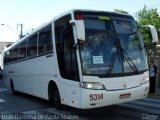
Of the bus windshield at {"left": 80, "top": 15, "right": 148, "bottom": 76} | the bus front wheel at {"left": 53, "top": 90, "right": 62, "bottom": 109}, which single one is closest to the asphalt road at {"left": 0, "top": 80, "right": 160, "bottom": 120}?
the bus front wheel at {"left": 53, "top": 90, "right": 62, "bottom": 109}

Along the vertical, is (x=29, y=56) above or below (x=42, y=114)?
above

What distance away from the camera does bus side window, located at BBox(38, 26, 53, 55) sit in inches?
468

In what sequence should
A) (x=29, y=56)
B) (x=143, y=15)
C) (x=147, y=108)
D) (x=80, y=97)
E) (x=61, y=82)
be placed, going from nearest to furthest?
(x=80, y=97) → (x=61, y=82) → (x=147, y=108) → (x=29, y=56) → (x=143, y=15)

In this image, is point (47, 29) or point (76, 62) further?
point (47, 29)

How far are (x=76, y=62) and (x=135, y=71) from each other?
1.74 meters

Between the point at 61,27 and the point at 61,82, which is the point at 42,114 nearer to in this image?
the point at 61,82

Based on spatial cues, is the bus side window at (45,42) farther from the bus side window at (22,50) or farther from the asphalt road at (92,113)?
the bus side window at (22,50)

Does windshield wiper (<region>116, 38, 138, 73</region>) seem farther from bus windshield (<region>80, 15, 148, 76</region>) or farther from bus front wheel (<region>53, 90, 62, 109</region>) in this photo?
bus front wheel (<region>53, 90, 62, 109</region>)

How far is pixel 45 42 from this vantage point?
1238 centimetres

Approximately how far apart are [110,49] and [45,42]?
3355mm

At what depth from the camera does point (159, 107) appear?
12.0 metres

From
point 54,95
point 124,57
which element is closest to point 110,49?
point 124,57

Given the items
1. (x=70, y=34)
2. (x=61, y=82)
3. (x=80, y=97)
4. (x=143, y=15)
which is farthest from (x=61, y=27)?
(x=143, y=15)

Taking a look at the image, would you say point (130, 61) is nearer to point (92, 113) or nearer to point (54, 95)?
point (92, 113)
